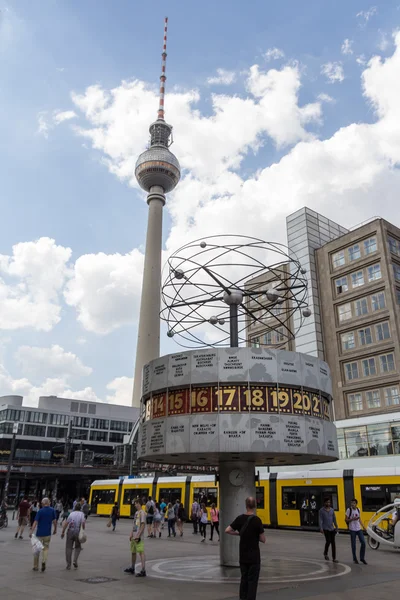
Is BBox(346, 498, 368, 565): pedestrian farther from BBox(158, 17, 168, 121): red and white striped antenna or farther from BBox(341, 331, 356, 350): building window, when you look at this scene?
BBox(158, 17, 168, 121): red and white striped antenna

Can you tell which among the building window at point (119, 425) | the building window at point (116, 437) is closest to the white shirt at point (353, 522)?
the building window at point (116, 437)

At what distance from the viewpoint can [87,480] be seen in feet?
266

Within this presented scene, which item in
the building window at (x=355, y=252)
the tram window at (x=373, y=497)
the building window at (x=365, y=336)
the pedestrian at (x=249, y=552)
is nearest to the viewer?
the pedestrian at (x=249, y=552)

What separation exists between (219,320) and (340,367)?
32804mm

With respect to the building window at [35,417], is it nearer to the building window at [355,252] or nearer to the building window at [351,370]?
the building window at [351,370]

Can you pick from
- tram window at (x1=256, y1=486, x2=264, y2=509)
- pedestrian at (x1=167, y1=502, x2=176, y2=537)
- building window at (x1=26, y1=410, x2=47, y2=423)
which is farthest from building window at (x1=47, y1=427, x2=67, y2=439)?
pedestrian at (x1=167, y1=502, x2=176, y2=537)

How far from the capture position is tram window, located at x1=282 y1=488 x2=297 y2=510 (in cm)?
2981

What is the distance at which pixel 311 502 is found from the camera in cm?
2875

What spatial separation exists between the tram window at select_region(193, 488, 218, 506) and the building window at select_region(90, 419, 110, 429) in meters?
76.8

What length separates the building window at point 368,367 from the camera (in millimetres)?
45281

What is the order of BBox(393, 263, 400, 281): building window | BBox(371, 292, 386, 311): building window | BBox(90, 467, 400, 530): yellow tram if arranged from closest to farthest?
BBox(90, 467, 400, 530): yellow tram
BBox(371, 292, 386, 311): building window
BBox(393, 263, 400, 281): building window

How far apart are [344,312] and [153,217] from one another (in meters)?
83.3

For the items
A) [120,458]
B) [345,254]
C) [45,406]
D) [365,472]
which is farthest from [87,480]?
[365,472]

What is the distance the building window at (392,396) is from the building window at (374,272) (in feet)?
34.5
